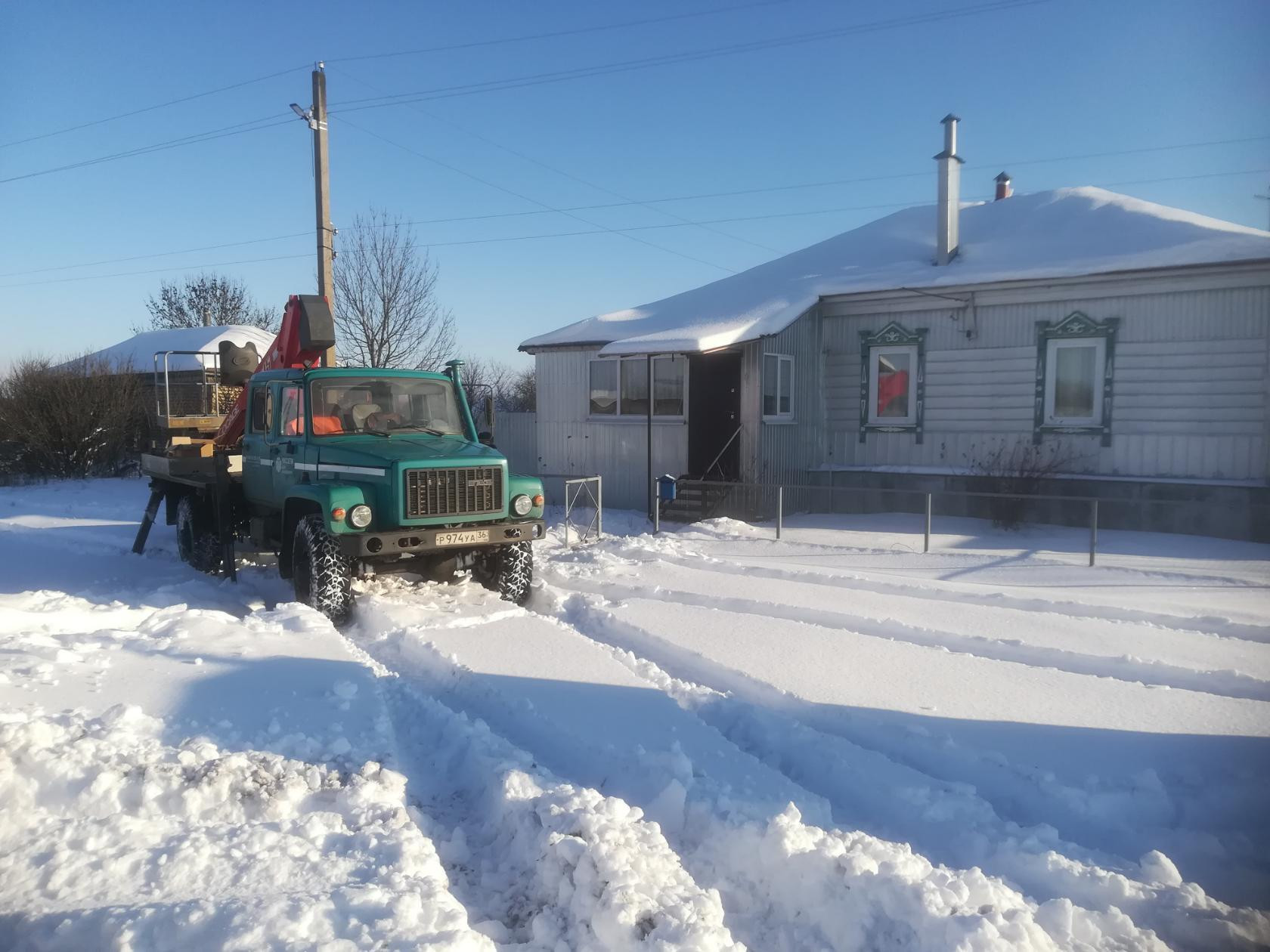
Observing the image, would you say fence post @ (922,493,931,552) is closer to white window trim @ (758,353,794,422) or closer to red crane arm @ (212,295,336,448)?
white window trim @ (758,353,794,422)

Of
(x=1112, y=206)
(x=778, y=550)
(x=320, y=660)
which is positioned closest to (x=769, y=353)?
(x=778, y=550)

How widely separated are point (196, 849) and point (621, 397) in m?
13.3

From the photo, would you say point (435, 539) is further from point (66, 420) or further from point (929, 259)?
point (66, 420)

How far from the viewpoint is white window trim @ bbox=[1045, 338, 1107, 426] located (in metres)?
13.6

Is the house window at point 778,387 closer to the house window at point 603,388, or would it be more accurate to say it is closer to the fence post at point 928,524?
the house window at point 603,388

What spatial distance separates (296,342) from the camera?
10.3 meters

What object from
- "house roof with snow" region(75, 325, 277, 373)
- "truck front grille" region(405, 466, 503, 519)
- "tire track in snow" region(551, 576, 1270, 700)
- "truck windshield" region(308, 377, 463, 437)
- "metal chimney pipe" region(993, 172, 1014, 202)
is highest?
"metal chimney pipe" region(993, 172, 1014, 202)

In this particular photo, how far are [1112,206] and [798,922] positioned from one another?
16.1 metres

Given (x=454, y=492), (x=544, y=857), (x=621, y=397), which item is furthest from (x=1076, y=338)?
(x=544, y=857)

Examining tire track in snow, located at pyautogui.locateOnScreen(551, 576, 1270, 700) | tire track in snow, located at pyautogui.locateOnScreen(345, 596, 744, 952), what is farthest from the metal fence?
tire track in snow, located at pyautogui.locateOnScreen(345, 596, 744, 952)

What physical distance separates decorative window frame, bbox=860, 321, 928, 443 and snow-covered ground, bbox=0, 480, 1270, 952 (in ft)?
23.6

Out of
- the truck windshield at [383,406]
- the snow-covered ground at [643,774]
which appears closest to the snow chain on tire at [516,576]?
the snow-covered ground at [643,774]

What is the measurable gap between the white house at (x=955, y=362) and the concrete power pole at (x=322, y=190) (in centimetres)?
416

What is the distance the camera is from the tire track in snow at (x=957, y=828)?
351 centimetres
